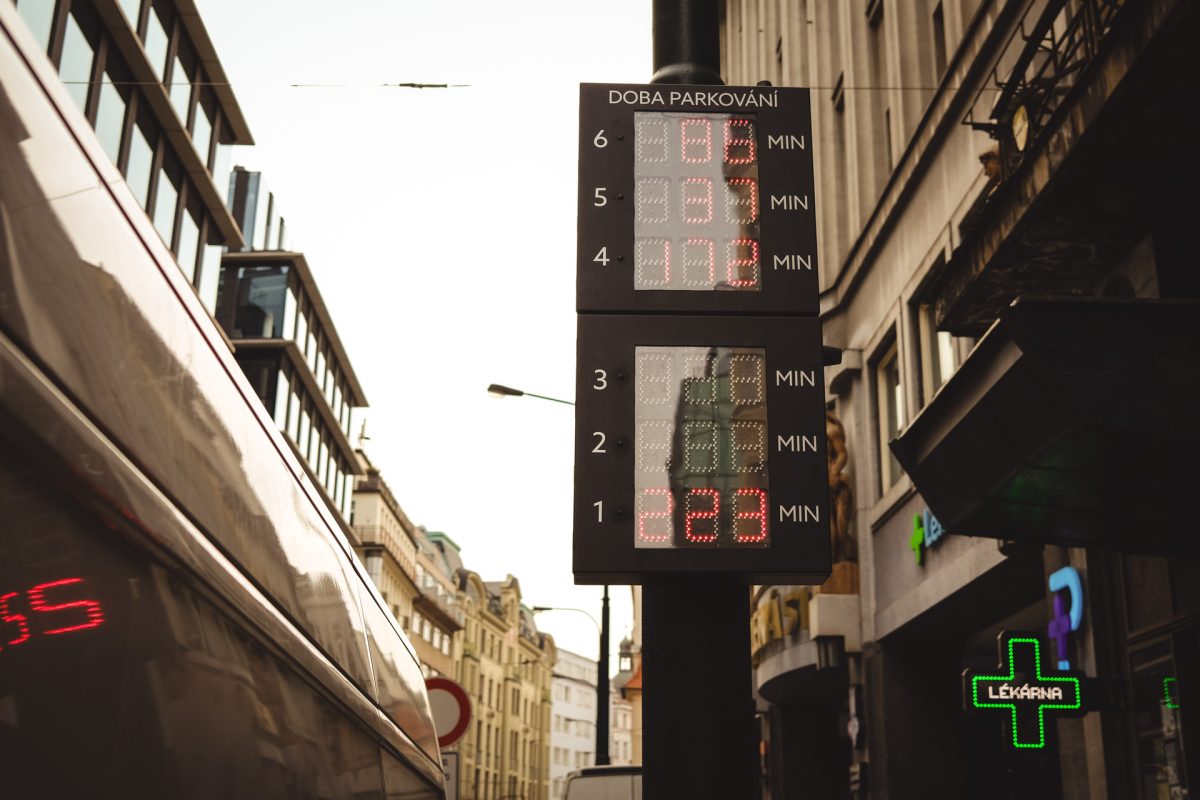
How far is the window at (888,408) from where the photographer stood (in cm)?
1980

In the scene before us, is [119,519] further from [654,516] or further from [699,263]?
[699,263]

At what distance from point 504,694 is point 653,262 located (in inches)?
4290

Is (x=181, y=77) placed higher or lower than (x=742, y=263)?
higher

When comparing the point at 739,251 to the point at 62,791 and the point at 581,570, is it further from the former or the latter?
the point at 62,791

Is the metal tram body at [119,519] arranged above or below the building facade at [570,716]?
below

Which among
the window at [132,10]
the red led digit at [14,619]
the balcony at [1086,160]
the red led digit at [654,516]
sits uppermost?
the window at [132,10]

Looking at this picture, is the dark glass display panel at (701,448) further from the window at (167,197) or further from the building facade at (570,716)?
the building facade at (570,716)

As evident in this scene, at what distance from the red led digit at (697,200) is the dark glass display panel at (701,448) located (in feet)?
2.32

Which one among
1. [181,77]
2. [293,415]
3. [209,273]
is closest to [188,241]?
[209,273]

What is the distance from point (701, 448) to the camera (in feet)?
18.4

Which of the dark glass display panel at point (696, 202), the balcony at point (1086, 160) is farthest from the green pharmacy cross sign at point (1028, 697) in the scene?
the dark glass display panel at point (696, 202)

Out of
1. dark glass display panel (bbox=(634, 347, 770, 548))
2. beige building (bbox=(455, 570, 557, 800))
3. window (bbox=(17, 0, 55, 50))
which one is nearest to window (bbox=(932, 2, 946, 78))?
dark glass display panel (bbox=(634, 347, 770, 548))

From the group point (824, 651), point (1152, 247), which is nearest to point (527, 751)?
point (824, 651)

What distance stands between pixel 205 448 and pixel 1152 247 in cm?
885
